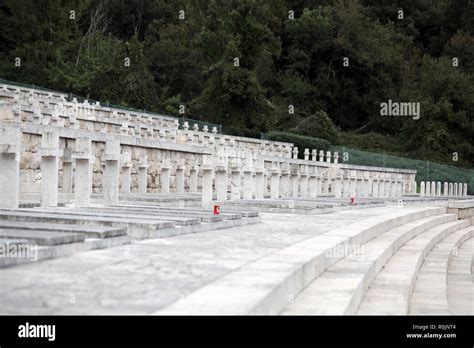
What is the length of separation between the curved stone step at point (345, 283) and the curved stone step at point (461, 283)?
107cm

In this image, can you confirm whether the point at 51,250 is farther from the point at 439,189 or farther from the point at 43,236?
the point at 439,189

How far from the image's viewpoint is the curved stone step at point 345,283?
6684 millimetres

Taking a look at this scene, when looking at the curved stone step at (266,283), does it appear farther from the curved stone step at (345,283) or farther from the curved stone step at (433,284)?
the curved stone step at (433,284)

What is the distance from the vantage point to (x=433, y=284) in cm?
1122

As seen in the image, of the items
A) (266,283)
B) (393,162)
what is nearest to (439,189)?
(393,162)

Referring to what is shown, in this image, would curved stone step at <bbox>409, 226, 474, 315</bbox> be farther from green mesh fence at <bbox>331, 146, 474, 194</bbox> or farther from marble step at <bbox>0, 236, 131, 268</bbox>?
green mesh fence at <bbox>331, 146, 474, 194</bbox>

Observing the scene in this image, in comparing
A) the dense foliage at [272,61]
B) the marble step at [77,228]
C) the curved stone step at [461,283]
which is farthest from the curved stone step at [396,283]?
the dense foliage at [272,61]

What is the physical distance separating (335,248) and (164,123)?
91.3 feet

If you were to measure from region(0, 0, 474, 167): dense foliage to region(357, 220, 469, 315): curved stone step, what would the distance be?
27.7 m

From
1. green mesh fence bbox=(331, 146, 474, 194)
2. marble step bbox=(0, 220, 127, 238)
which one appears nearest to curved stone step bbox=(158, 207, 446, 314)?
marble step bbox=(0, 220, 127, 238)

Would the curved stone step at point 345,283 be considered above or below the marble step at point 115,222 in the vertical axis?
below

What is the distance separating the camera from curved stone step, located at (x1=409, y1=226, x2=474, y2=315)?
927 centimetres

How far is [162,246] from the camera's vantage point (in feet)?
29.7

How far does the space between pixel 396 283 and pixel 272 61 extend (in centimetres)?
5220
